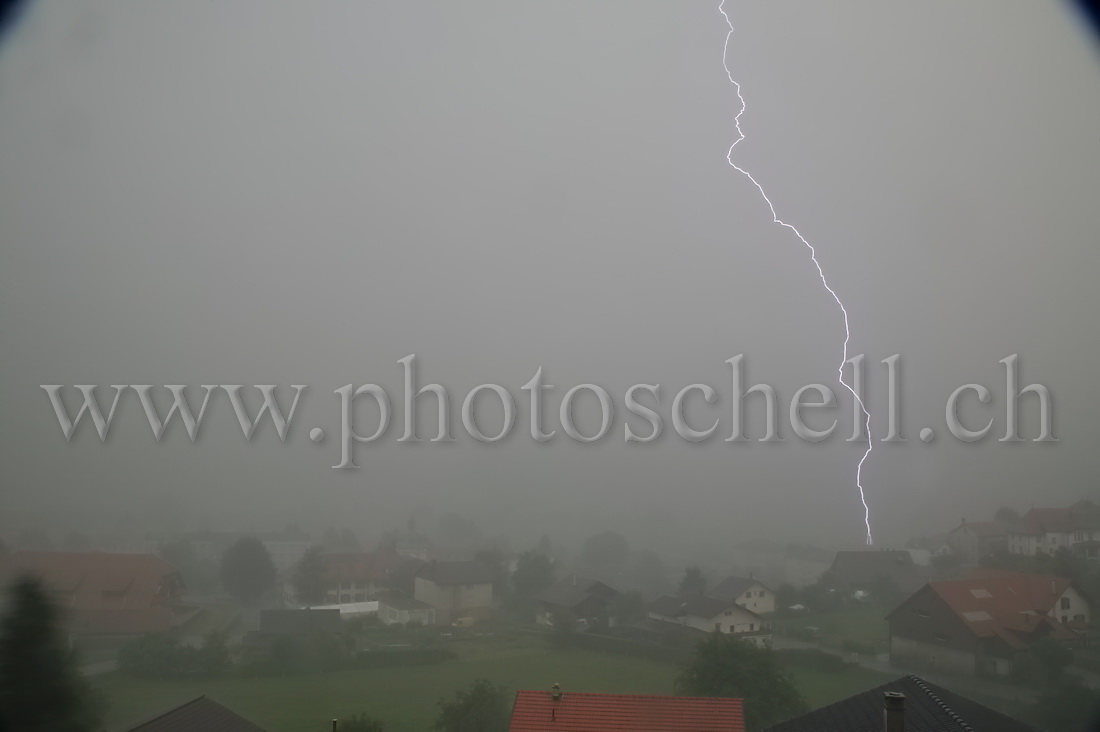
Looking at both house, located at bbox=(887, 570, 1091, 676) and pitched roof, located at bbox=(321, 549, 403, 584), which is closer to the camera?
house, located at bbox=(887, 570, 1091, 676)

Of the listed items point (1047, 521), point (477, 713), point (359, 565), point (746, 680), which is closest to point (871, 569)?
point (1047, 521)

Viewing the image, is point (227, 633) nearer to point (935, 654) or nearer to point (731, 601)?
point (731, 601)

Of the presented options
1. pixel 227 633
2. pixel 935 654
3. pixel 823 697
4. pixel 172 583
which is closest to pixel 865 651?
pixel 935 654

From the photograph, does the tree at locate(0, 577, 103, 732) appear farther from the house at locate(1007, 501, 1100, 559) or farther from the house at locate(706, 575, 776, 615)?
the house at locate(1007, 501, 1100, 559)

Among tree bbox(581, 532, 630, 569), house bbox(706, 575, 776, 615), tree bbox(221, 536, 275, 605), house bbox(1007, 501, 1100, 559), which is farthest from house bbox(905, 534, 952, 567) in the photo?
tree bbox(221, 536, 275, 605)

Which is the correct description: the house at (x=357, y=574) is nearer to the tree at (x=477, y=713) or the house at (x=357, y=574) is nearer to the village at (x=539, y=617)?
the village at (x=539, y=617)

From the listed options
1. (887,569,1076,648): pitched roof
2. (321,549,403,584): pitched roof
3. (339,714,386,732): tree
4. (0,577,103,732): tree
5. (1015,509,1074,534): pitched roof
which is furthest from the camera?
(321,549,403,584): pitched roof
